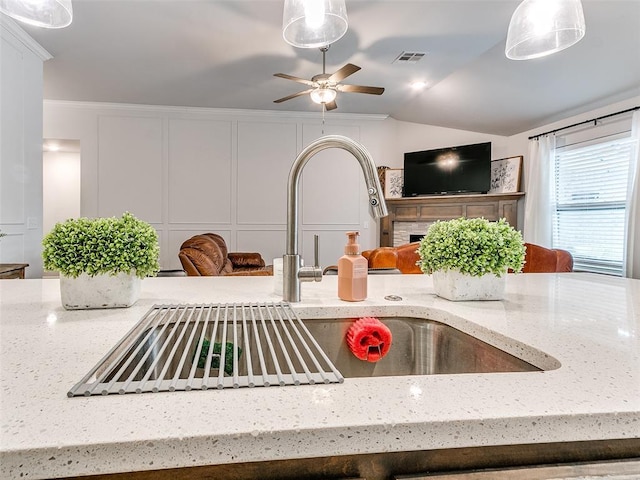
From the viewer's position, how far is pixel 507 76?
3.86 meters

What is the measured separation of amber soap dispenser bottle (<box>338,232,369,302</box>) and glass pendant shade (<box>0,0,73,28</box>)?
1080 millimetres

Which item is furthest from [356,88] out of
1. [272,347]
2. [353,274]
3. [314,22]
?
[272,347]

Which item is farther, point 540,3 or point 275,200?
point 275,200

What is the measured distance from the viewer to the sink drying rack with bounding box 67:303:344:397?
46 cm

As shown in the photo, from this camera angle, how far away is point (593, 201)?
4.03 meters

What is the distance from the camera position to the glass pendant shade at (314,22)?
51.0 inches

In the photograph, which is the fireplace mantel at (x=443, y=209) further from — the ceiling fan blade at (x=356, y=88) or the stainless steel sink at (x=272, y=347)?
the stainless steel sink at (x=272, y=347)

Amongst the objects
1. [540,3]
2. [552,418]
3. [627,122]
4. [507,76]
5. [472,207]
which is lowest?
[552,418]

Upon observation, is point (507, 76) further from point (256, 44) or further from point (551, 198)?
point (256, 44)

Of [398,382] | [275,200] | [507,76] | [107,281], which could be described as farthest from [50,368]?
[275,200]

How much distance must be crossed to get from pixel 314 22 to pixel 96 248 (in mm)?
1264

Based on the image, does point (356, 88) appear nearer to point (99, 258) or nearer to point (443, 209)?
point (443, 209)

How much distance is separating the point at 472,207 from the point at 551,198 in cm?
101

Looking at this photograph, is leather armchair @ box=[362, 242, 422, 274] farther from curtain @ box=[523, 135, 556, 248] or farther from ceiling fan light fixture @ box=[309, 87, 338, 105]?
curtain @ box=[523, 135, 556, 248]
